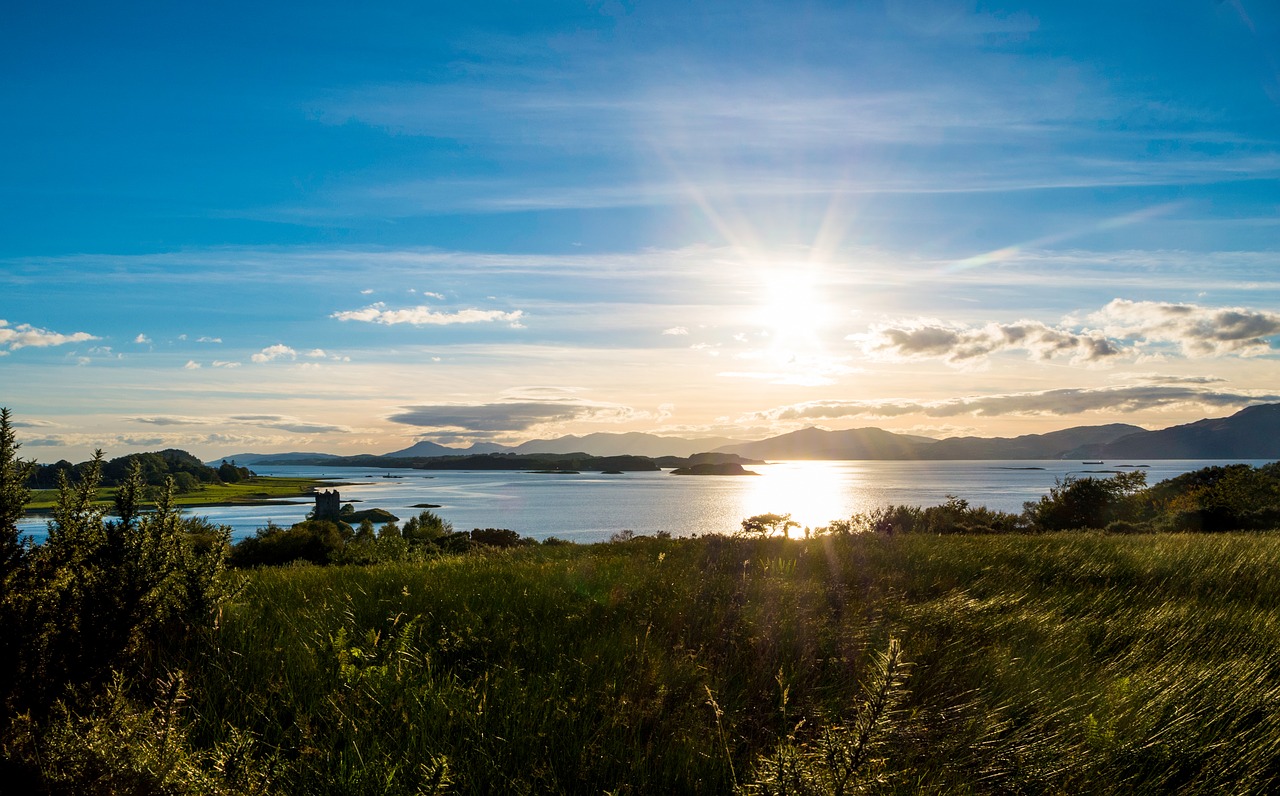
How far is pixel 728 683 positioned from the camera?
15.0 ft

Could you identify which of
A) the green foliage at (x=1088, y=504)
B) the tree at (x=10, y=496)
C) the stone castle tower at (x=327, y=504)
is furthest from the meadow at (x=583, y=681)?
the stone castle tower at (x=327, y=504)

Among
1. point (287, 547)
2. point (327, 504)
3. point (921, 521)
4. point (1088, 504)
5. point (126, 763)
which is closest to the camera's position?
point (126, 763)

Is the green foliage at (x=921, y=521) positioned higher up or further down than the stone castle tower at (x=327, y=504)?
higher up

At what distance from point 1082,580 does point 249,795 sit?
29.7 ft

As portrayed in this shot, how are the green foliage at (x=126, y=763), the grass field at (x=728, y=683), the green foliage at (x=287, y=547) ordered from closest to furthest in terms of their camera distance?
the green foliage at (x=126, y=763), the grass field at (x=728, y=683), the green foliage at (x=287, y=547)

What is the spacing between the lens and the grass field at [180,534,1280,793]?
3.39 meters

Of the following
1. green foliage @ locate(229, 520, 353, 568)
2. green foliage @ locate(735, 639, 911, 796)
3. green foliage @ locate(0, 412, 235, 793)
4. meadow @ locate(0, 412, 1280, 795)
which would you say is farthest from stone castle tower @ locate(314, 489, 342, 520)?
green foliage @ locate(735, 639, 911, 796)

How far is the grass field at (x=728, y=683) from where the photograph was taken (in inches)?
134

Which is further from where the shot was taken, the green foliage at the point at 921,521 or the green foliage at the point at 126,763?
the green foliage at the point at 921,521

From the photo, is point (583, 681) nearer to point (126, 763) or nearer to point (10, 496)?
point (126, 763)

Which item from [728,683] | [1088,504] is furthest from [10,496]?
[1088,504]

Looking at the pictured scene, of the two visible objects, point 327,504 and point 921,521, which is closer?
point 921,521

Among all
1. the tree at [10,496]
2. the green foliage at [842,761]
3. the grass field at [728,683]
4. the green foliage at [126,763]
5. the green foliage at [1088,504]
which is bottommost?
the green foliage at [1088,504]

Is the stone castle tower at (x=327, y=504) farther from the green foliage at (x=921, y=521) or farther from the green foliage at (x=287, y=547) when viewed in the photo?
the green foliage at (x=921, y=521)
